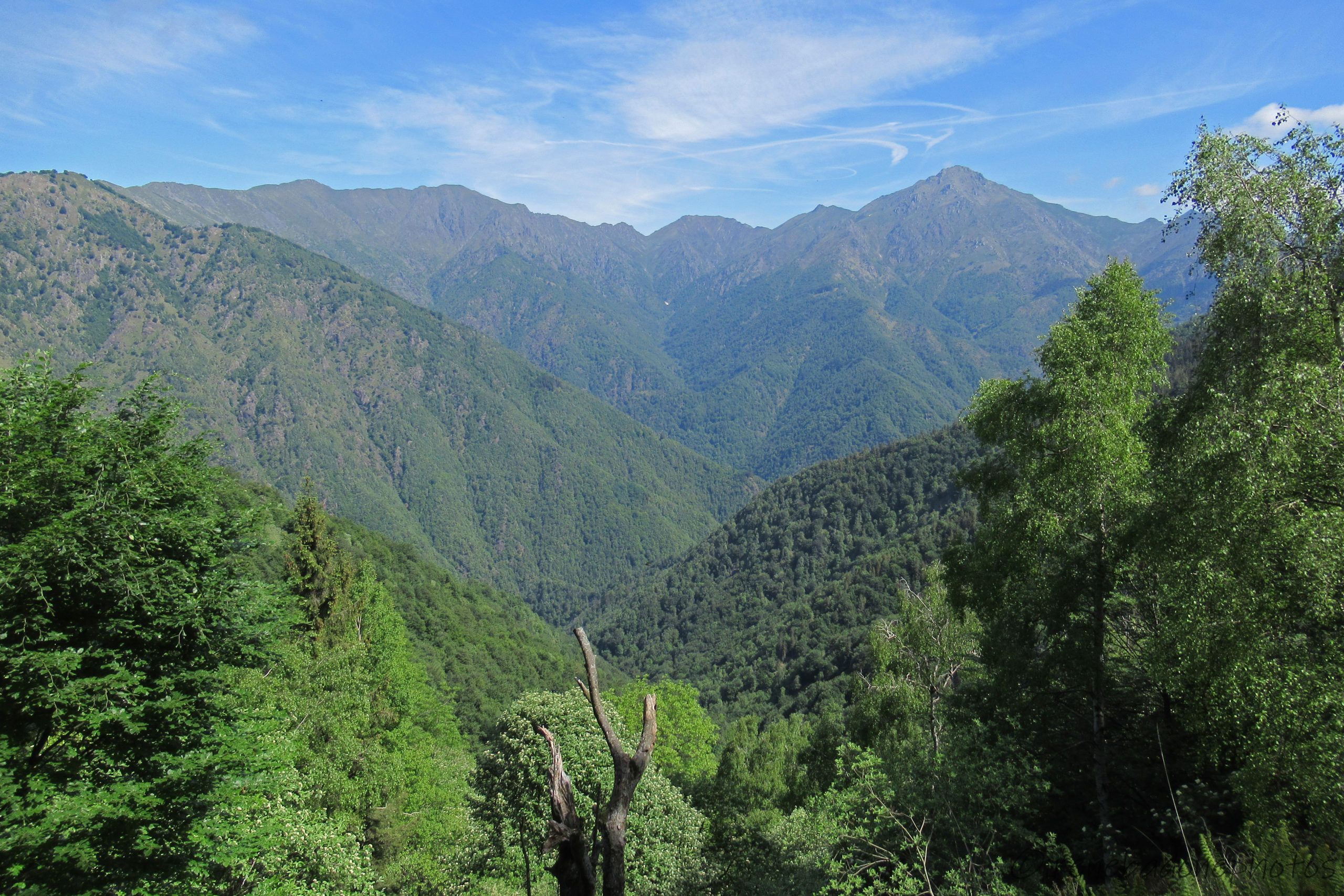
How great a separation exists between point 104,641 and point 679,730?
90.1 ft

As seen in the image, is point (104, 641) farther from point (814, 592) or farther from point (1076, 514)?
point (814, 592)

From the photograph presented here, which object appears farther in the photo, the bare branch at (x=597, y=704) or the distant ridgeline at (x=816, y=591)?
the distant ridgeline at (x=816, y=591)

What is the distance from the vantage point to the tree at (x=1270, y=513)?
8453mm

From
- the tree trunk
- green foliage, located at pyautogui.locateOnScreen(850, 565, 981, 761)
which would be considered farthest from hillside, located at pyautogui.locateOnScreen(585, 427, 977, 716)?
the tree trunk

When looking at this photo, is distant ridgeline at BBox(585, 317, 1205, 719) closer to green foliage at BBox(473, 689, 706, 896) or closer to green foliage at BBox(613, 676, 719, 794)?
green foliage at BBox(613, 676, 719, 794)

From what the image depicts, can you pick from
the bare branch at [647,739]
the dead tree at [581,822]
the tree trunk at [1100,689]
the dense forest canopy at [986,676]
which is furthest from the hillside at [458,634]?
the bare branch at [647,739]

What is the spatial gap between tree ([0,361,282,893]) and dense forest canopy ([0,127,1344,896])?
7 cm

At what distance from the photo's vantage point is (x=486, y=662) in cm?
9169

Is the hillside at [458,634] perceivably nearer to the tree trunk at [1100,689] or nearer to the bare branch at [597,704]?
the tree trunk at [1100,689]

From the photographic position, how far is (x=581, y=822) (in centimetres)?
575

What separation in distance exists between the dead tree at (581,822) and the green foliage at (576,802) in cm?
1275

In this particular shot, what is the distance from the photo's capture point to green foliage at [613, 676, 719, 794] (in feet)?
107

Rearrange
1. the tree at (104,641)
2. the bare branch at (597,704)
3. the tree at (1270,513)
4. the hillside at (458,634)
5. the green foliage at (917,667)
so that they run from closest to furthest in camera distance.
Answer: the bare branch at (597,704) → the tree at (1270,513) → the tree at (104,641) → the green foliage at (917,667) → the hillside at (458,634)

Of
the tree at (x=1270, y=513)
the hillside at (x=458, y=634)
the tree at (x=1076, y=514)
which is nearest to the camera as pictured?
the tree at (x=1270, y=513)
